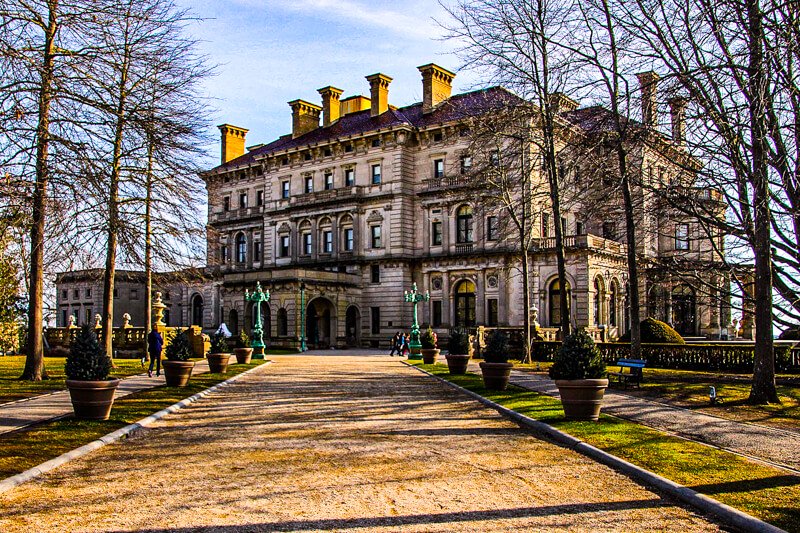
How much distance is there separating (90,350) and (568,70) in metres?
15.8

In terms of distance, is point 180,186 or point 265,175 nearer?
point 180,186

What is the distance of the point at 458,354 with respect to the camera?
83.0ft

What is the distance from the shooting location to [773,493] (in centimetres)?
798

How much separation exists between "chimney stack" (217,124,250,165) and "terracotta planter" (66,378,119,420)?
6221 centimetres

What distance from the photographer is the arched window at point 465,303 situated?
52.8 metres

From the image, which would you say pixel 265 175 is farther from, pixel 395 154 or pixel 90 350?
pixel 90 350

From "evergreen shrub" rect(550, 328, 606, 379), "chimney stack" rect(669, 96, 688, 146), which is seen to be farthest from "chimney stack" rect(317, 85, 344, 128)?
"evergreen shrub" rect(550, 328, 606, 379)

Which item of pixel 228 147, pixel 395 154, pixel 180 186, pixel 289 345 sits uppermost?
pixel 228 147

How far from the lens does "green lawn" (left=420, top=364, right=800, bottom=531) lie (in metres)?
7.50

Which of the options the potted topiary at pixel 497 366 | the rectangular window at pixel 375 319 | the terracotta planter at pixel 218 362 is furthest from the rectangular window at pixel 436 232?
the potted topiary at pixel 497 366

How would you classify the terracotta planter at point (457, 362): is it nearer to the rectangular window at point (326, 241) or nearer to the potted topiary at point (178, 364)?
the potted topiary at point (178, 364)

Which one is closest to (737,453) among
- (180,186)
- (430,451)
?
(430,451)

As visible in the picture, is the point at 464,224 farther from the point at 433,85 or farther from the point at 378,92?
the point at 378,92

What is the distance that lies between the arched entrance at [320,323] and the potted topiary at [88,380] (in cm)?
4171
